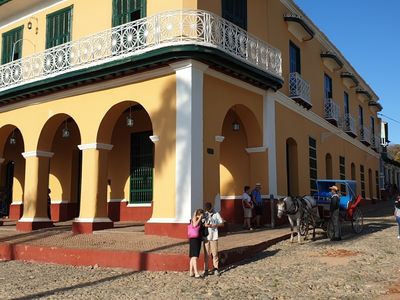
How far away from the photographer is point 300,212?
1223 centimetres

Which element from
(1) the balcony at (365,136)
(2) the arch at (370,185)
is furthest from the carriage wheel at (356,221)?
(2) the arch at (370,185)

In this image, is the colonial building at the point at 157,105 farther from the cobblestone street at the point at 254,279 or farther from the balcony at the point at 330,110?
the cobblestone street at the point at 254,279

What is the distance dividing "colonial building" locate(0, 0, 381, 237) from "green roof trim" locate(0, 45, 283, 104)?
1.8 inches

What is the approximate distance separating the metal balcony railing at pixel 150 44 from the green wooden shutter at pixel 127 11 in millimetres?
630

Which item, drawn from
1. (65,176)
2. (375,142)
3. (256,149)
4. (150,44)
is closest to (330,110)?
(256,149)

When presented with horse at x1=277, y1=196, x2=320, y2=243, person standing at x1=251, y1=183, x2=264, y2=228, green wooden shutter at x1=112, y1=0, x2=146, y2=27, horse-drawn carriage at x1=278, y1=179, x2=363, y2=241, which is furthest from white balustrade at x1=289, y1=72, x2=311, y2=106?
green wooden shutter at x1=112, y1=0, x2=146, y2=27

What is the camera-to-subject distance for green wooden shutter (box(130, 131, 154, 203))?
16.4m

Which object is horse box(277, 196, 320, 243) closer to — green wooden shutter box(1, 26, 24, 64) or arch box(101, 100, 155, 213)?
arch box(101, 100, 155, 213)

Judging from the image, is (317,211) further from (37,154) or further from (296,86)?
(37,154)

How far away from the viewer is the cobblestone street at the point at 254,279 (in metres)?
7.83

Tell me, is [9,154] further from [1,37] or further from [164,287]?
[164,287]

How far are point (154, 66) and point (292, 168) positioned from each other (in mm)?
8096

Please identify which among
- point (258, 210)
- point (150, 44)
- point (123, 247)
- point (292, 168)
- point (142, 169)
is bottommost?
point (123, 247)

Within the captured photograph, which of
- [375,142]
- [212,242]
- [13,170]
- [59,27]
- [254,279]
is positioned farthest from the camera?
[375,142]
